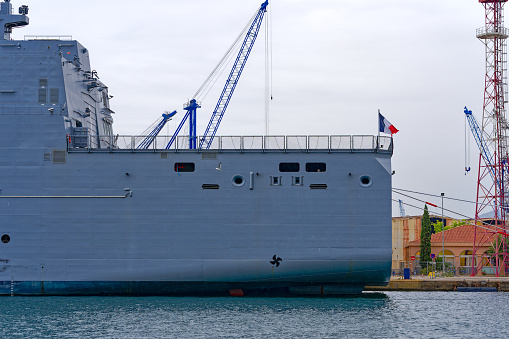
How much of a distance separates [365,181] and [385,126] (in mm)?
3982

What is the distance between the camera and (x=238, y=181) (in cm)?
4306

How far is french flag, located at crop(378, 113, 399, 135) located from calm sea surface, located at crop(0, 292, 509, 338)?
9141 mm

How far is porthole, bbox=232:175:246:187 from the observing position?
42969mm

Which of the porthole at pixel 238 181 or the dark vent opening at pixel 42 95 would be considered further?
the dark vent opening at pixel 42 95

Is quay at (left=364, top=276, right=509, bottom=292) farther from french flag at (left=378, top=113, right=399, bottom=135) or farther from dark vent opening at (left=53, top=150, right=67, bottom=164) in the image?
dark vent opening at (left=53, top=150, right=67, bottom=164)

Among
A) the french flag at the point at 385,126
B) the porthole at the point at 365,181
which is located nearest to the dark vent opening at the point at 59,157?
the porthole at the point at 365,181

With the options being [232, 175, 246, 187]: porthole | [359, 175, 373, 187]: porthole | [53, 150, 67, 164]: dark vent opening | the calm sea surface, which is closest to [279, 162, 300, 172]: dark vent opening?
[232, 175, 246, 187]: porthole

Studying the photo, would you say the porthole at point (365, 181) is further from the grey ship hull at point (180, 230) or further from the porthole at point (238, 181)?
the porthole at point (238, 181)

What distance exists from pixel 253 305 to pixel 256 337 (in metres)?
9.15

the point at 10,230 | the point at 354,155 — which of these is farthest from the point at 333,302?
the point at 10,230

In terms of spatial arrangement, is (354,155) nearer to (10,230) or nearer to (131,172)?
(131,172)

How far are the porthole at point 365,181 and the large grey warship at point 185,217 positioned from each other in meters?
0.05

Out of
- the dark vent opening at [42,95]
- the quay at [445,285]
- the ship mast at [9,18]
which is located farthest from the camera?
the quay at [445,285]

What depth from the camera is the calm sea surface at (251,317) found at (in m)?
32.6
